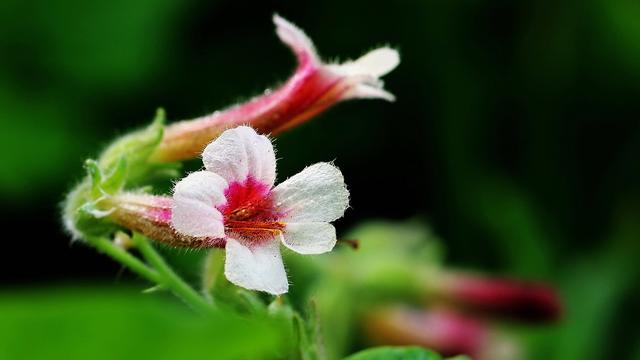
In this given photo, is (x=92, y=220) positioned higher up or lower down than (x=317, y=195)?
higher up

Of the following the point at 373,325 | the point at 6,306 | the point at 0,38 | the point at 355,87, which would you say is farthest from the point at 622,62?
the point at 6,306

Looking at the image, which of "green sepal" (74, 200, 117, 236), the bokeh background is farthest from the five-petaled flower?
the bokeh background

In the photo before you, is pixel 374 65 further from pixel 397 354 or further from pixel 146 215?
pixel 397 354

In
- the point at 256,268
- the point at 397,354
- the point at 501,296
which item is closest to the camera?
the point at 256,268

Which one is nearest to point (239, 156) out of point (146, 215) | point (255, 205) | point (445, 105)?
point (255, 205)

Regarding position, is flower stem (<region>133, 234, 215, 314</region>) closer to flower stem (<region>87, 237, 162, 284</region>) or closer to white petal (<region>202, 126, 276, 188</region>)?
flower stem (<region>87, 237, 162, 284</region>)

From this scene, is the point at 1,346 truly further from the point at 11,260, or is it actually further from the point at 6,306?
the point at 11,260

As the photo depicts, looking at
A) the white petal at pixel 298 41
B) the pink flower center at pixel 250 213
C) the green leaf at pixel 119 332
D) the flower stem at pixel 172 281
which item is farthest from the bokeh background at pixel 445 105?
the green leaf at pixel 119 332

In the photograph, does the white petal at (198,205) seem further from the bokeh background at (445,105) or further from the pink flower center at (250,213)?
the bokeh background at (445,105)
